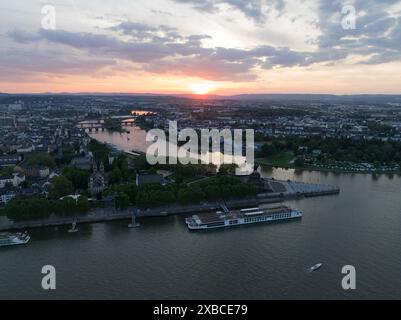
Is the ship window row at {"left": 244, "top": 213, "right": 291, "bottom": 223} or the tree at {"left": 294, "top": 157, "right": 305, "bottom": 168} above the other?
the tree at {"left": 294, "top": 157, "right": 305, "bottom": 168}

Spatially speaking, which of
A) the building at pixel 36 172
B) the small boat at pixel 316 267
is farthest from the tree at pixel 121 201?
the building at pixel 36 172

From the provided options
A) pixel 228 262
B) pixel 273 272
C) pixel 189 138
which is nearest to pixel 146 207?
pixel 228 262

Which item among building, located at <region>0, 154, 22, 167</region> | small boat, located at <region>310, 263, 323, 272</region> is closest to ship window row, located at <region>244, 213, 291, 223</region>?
small boat, located at <region>310, 263, 323, 272</region>

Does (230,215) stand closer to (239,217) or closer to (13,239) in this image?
(239,217)

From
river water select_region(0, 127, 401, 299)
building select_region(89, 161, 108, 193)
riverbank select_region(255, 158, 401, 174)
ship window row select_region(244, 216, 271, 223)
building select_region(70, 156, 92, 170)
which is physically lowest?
river water select_region(0, 127, 401, 299)

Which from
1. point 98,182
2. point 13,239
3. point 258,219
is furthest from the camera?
point 98,182

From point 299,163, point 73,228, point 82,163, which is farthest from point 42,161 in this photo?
point 299,163

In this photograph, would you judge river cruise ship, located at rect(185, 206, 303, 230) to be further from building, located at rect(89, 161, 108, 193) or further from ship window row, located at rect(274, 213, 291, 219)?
building, located at rect(89, 161, 108, 193)
